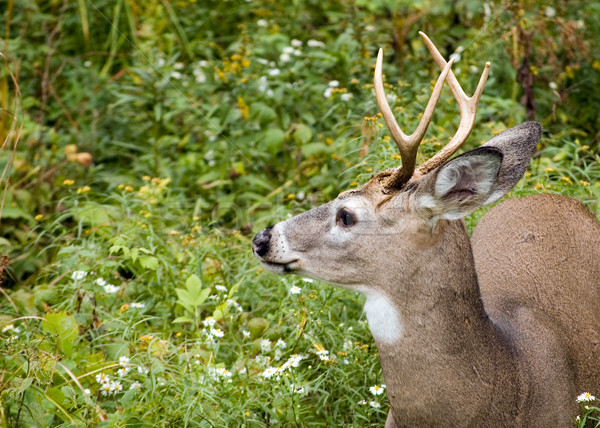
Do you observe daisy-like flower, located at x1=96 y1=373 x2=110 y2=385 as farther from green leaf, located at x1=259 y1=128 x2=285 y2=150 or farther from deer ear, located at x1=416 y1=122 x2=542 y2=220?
green leaf, located at x1=259 y1=128 x2=285 y2=150

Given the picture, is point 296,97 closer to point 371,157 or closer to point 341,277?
point 371,157

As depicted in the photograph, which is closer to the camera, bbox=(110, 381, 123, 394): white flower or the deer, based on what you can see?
the deer

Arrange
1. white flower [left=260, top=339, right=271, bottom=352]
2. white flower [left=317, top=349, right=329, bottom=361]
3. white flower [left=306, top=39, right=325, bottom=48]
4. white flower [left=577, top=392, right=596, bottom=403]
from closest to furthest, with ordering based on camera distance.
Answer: white flower [left=577, top=392, right=596, bottom=403] → white flower [left=317, top=349, right=329, bottom=361] → white flower [left=260, top=339, right=271, bottom=352] → white flower [left=306, top=39, right=325, bottom=48]

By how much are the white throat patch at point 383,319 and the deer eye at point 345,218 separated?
244 millimetres

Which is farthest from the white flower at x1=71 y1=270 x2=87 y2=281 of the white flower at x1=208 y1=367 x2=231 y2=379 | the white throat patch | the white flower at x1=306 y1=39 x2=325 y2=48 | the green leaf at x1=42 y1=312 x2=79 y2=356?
the white flower at x1=306 y1=39 x2=325 y2=48

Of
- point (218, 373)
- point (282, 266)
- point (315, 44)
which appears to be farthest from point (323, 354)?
point (315, 44)

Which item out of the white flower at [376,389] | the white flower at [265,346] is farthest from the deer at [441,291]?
the white flower at [265,346]

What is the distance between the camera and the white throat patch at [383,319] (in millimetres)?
2875

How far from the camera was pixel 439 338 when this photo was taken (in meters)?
2.85

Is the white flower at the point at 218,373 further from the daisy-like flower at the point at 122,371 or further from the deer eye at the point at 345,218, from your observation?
the deer eye at the point at 345,218

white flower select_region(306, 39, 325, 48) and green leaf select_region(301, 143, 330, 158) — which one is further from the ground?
white flower select_region(306, 39, 325, 48)

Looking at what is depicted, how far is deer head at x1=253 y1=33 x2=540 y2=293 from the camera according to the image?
2820mm

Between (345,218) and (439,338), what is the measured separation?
502 mm

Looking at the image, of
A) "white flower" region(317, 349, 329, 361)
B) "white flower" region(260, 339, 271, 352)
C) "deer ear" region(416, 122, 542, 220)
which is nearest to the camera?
"deer ear" region(416, 122, 542, 220)
